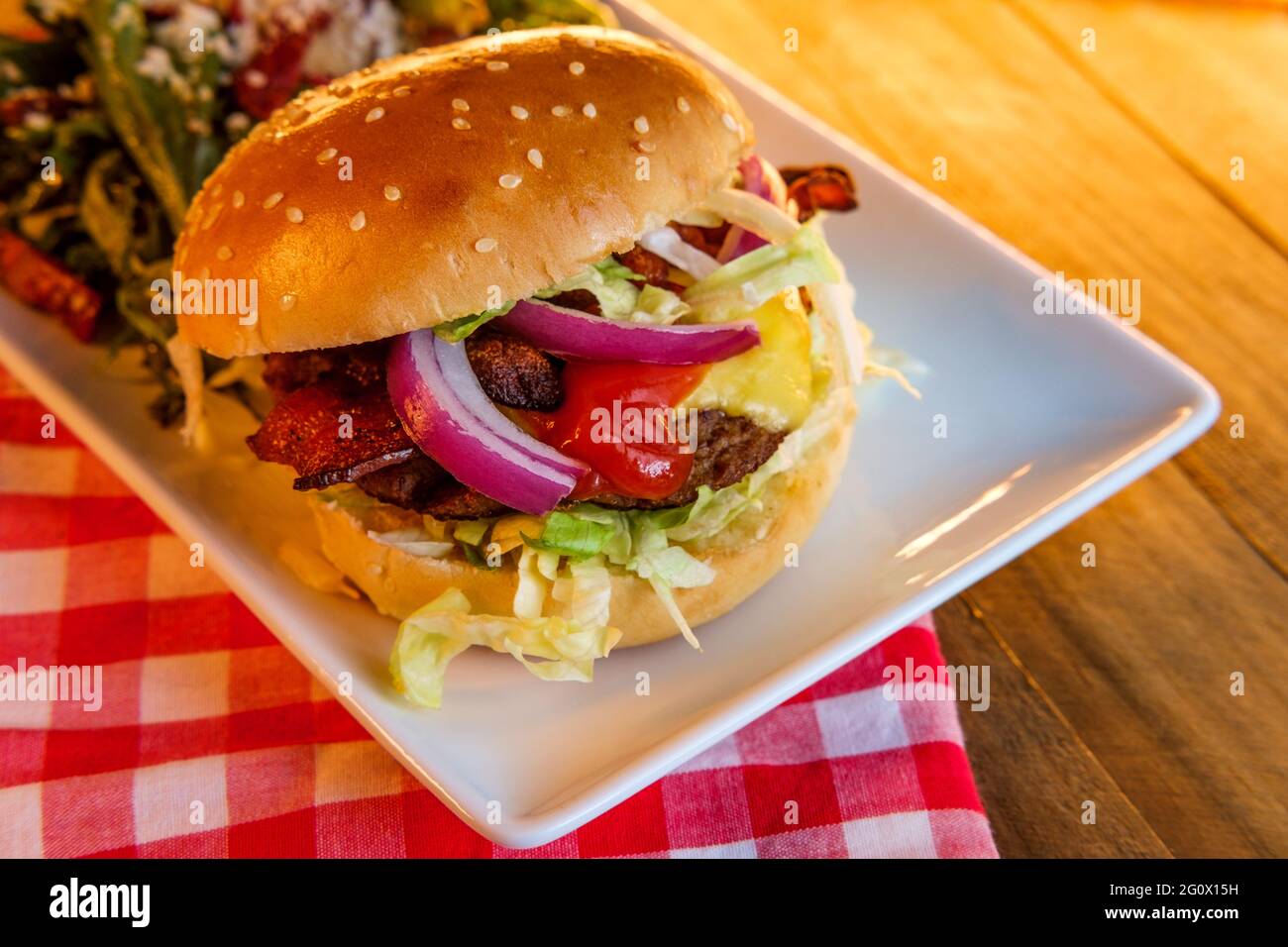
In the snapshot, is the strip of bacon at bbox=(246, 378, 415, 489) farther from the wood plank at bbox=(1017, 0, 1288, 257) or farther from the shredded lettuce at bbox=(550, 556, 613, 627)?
the wood plank at bbox=(1017, 0, 1288, 257)

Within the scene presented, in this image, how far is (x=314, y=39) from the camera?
3.65 metres

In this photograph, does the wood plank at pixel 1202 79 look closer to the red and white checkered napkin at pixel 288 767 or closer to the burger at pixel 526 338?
the burger at pixel 526 338

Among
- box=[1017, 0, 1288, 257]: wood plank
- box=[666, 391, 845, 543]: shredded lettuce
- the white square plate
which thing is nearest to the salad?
the white square plate

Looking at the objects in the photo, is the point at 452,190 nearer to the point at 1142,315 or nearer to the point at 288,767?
the point at 288,767

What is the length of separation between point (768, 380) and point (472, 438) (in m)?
0.64

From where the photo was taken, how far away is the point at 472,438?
2131mm

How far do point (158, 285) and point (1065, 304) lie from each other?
2.64 metres

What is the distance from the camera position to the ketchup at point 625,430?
2168 millimetres

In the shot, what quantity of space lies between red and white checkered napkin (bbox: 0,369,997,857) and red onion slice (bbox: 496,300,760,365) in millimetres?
773

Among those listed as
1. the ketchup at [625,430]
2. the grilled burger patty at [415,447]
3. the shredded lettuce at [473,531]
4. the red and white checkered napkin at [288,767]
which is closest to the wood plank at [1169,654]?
the red and white checkered napkin at [288,767]

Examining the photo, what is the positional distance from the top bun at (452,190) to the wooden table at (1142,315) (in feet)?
4.21
